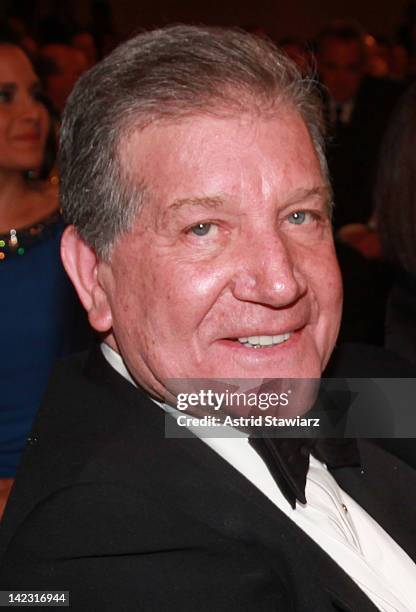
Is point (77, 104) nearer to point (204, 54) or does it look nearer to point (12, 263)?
point (204, 54)

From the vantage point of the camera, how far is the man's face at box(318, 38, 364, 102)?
16.1ft

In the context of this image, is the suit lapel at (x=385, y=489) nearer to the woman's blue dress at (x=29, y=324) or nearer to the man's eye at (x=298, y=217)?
the man's eye at (x=298, y=217)

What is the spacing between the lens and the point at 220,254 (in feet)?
3.76

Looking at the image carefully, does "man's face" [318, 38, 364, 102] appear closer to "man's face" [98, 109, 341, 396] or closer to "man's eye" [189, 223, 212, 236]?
"man's face" [98, 109, 341, 396]

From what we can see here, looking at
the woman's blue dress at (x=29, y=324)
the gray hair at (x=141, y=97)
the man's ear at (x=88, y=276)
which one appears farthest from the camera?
the woman's blue dress at (x=29, y=324)

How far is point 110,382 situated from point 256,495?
31 cm

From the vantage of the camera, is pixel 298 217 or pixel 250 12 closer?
pixel 298 217

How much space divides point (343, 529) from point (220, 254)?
1.49ft

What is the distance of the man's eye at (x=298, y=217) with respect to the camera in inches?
47.8

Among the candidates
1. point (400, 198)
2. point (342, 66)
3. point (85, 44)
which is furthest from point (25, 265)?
point (85, 44)

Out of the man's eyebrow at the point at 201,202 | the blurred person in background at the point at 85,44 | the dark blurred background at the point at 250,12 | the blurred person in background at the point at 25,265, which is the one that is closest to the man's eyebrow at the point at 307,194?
the man's eyebrow at the point at 201,202

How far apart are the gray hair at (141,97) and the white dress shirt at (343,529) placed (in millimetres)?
264

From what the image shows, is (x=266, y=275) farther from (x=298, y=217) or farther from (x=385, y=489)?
(x=385, y=489)
